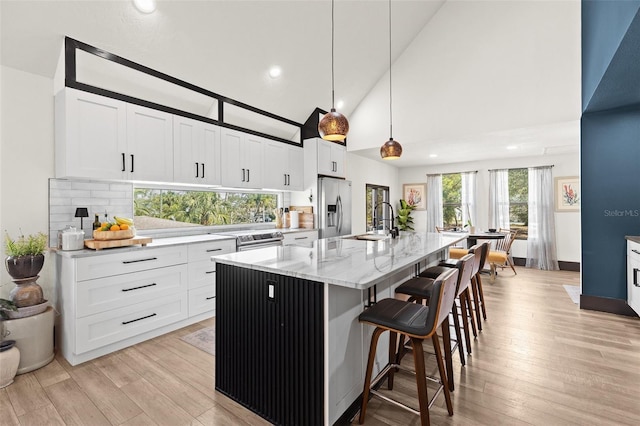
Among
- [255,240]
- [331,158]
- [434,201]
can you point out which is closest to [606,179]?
[331,158]

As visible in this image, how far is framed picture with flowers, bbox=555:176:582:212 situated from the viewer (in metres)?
6.13

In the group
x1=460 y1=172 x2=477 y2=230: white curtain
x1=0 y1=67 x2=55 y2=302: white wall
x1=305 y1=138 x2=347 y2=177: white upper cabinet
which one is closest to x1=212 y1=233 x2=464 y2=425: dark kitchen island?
x1=0 y1=67 x2=55 y2=302: white wall

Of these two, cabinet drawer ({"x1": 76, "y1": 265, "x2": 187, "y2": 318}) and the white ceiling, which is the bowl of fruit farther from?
the white ceiling

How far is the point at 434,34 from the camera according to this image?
5023 mm

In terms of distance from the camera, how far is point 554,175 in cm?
633

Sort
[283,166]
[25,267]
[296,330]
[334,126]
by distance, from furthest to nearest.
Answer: [283,166] → [334,126] → [25,267] → [296,330]

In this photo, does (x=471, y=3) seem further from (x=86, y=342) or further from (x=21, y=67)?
(x=86, y=342)

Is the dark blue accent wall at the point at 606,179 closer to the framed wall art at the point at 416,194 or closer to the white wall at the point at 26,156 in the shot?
the framed wall art at the point at 416,194

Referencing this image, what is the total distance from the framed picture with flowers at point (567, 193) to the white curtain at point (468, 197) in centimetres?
157

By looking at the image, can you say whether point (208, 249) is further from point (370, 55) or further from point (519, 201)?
point (519, 201)

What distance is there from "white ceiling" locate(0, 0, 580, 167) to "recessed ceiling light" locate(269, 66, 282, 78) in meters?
0.09

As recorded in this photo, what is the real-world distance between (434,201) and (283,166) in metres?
4.49

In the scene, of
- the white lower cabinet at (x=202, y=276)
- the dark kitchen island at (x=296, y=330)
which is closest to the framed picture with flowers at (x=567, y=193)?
the dark kitchen island at (x=296, y=330)

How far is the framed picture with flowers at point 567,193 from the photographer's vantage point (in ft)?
20.1
